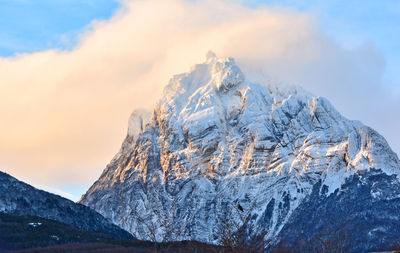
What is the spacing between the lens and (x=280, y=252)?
494 ft

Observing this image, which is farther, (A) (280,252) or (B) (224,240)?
(A) (280,252)

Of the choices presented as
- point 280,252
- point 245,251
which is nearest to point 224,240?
point 245,251

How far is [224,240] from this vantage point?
138250 millimetres

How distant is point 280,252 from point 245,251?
15.2 m

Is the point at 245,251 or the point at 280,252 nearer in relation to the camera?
the point at 245,251

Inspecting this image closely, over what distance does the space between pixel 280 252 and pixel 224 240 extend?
17.4 m

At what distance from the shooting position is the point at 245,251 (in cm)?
13775

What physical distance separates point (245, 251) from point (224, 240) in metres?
4.27

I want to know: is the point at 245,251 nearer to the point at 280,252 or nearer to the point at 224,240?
the point at 224,240
